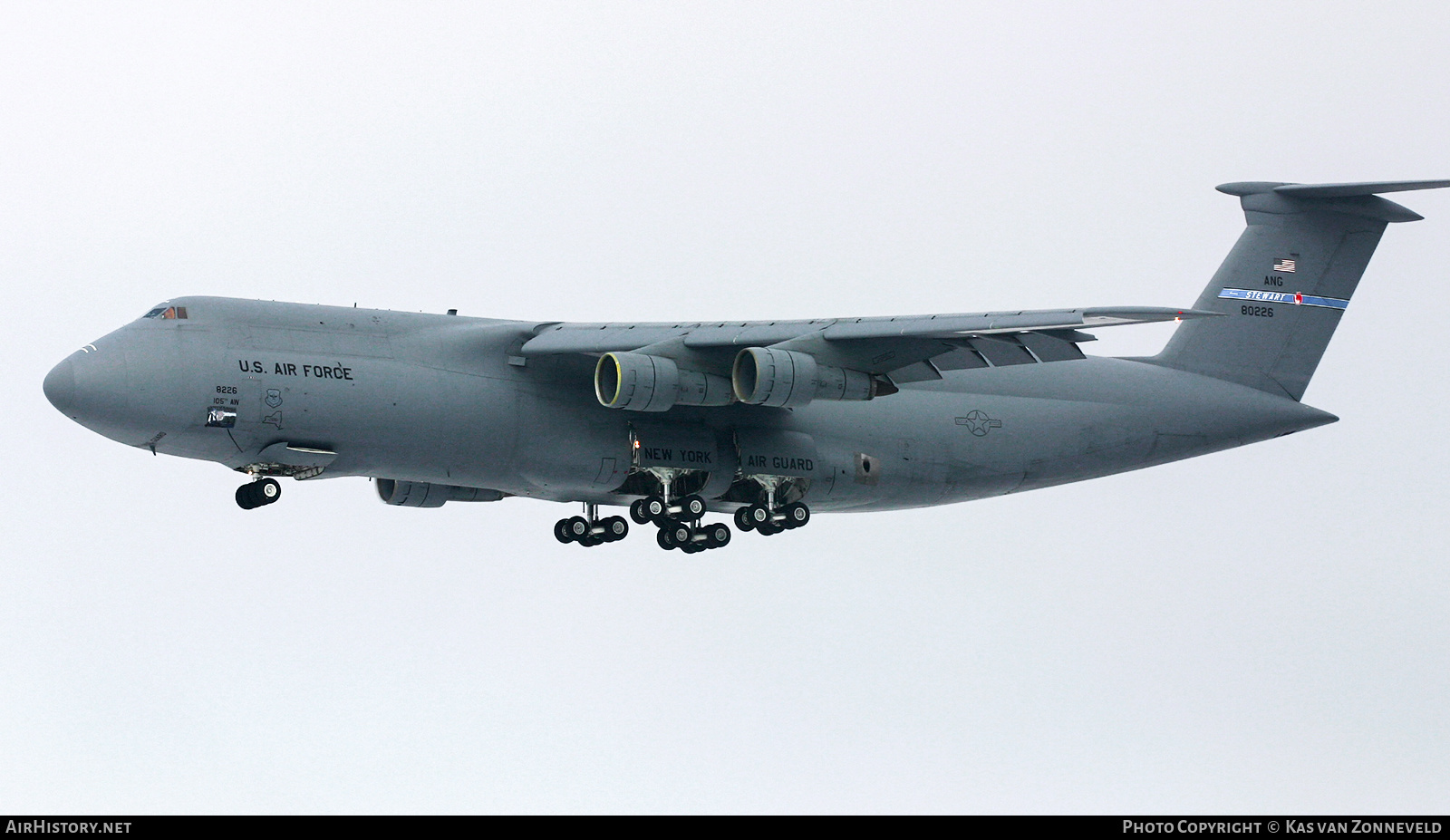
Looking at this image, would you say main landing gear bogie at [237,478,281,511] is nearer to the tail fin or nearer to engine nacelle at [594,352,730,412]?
engine nacelle at [594,352,730,412]

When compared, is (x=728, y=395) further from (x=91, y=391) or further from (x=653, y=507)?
(x=91, y=391)

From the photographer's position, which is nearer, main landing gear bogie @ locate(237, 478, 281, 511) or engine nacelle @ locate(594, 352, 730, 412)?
main landing gear bogie @ locate(237, 478, 281, 511)

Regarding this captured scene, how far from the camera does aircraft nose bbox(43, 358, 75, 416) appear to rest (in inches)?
790

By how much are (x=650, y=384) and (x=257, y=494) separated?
4252 mm

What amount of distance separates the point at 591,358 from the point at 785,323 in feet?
7.65

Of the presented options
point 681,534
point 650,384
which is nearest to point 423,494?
point 681,534

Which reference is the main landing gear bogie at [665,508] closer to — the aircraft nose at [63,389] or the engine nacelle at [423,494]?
the engine nacelle at [423,494]

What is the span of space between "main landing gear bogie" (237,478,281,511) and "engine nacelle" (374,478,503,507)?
104 inches

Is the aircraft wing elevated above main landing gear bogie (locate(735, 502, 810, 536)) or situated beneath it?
elevated above

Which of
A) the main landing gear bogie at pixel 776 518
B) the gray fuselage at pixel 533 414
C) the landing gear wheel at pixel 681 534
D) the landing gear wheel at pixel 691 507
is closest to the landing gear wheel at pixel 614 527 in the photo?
the gray fuselage at pixel 533 414

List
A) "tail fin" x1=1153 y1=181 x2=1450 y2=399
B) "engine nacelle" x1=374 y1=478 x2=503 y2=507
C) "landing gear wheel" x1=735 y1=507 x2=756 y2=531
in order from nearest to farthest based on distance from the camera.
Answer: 1. "landing gear wheel" x1=735 y1=507 x2=756 y2=531
2. "engine nacelle" x1=374 y1=478 x2=503 y2=507
3. "tail fin" x1=1153 y1=181 x2=1450 y2=399

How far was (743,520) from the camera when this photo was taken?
23781 millimetres

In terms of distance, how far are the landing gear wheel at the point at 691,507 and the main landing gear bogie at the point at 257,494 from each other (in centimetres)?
468

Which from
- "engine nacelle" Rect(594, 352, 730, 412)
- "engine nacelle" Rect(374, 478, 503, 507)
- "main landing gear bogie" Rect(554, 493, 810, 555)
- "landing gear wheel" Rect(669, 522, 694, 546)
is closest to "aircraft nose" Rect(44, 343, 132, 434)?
"engine nacelle" Rect(374, 478, 503, 507)
